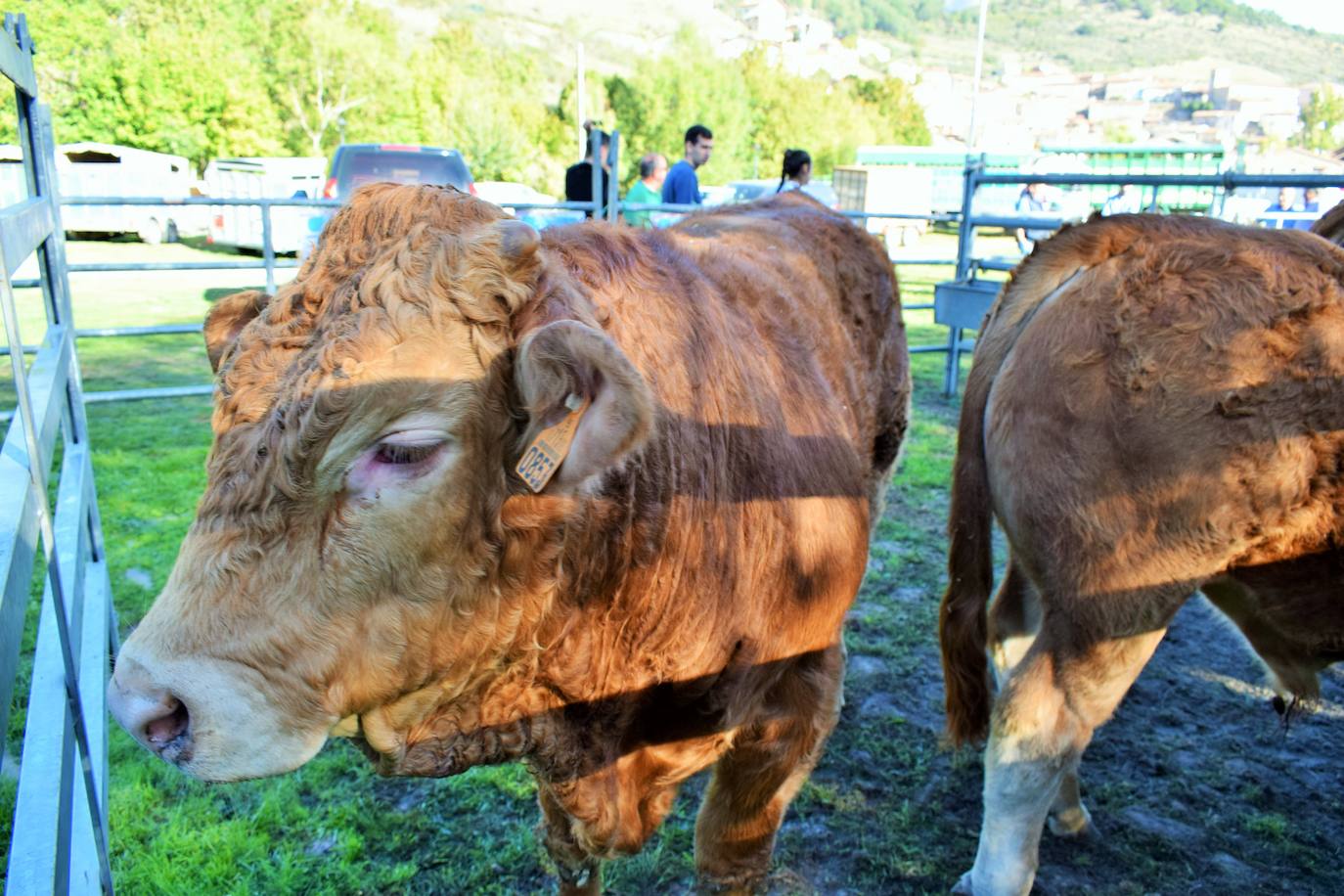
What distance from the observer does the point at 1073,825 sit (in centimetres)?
310

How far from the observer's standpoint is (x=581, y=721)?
2.06m

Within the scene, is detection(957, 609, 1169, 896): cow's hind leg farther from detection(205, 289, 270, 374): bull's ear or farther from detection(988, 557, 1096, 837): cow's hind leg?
detection(205, 289, 270, 374): bull's ear

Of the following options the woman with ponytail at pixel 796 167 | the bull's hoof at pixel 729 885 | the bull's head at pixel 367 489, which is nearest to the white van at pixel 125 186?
the woman with ponytail at pixel 796 167

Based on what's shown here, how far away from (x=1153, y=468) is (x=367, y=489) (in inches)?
73.3

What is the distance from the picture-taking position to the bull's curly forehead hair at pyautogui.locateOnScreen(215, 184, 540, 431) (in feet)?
5.11

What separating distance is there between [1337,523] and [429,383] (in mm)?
2138

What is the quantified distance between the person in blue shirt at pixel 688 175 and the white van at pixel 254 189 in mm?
10645

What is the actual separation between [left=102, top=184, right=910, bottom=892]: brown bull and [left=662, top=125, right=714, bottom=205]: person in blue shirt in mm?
7311

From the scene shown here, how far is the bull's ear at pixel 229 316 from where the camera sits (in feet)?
6.68

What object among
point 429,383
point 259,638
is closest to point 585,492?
point 429,383

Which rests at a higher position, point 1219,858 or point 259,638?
point 259,638

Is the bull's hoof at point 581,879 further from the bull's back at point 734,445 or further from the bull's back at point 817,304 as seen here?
the bull's back at point 817,304

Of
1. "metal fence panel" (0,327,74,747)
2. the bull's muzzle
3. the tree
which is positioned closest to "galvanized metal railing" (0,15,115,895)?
"metal fence panel" (0,327,74,747)

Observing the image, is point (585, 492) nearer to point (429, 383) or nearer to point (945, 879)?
point (429, 383)
